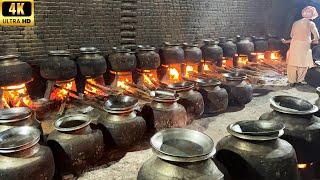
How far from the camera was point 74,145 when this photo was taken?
13.5 ft

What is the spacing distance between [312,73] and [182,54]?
430cm

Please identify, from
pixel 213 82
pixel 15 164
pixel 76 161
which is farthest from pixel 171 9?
pixel 15 164

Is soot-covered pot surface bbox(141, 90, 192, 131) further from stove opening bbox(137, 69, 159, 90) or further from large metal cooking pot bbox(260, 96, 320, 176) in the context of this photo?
stove opening bbox(137, 69, 159, 90)

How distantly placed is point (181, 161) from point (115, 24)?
6.60 m

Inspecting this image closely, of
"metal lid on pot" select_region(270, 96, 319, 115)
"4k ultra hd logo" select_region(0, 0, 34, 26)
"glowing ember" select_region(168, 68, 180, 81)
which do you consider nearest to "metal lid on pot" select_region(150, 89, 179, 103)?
"metal lid on pot" select_region(270, 96, 319, 115)

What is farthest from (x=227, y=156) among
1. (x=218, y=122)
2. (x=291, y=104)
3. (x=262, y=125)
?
(x=218, y=122)

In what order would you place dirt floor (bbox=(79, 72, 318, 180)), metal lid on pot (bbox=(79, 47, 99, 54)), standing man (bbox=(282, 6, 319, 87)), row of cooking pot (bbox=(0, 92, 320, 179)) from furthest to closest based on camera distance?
1. standing man (bbox=(282, 6, 319, 87))
2. metal lid on pot (bbox=(79, 47, 99, 54))
3. dirt floor (bbox=(79, 72, 318, 180))
4. row of cooking pot (bbox=(0, 92, 320, 179))

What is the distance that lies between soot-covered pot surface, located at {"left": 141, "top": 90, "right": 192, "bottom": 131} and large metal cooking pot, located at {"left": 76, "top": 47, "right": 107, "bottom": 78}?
2.48 m

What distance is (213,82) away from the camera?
22.4 feet

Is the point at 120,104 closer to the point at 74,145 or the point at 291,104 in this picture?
the point at 74,145

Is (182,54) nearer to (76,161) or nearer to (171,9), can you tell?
(171,9)

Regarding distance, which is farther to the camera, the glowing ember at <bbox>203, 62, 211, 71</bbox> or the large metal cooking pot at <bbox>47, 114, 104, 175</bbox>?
the glowing ember at <bbox>203, 62, 211, 71</bbox>

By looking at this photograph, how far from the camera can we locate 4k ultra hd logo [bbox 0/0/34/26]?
6609 millimetres

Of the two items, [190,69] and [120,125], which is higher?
[190,69]
